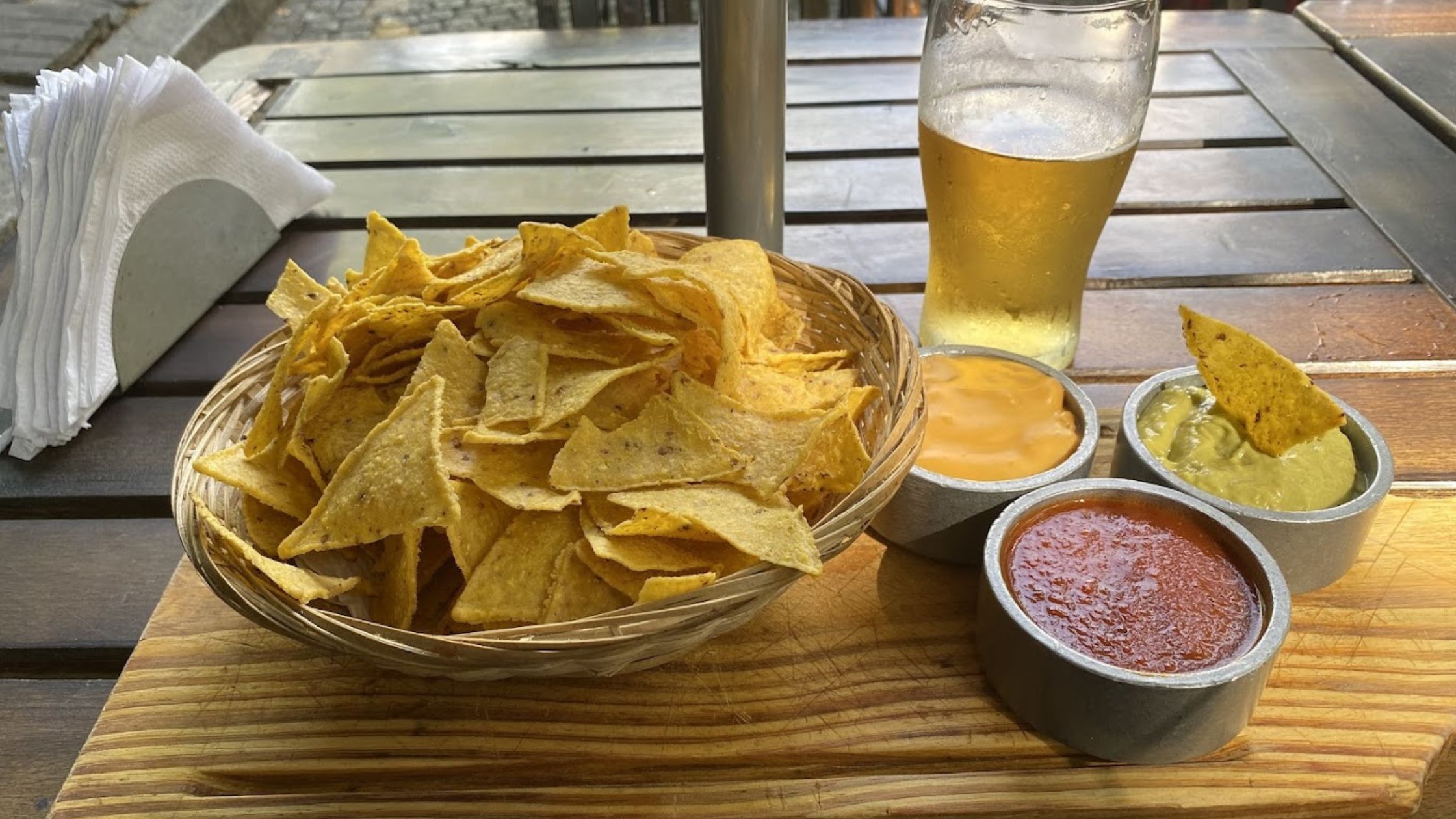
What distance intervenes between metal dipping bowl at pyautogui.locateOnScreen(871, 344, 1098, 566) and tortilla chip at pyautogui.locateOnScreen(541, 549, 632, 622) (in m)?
0.28

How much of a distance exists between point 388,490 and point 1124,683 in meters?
0.56

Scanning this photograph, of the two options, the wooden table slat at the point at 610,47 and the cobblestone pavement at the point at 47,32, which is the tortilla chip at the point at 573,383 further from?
the cobblestone pavement at the point at 47,32

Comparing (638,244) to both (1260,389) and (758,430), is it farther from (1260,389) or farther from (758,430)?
(1260,389)

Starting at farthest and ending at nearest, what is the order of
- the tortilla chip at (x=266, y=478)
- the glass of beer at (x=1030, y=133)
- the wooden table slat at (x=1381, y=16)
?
the wooden table slat at (x=1381, y=16), the glass of beer at (x=1030, y=133), the tortilla chip at (x=266, y=478)

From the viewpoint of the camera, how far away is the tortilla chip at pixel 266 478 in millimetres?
888

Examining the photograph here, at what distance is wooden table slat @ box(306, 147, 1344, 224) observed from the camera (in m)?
1.62

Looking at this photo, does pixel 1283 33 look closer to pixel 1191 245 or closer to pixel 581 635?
pixel 1191 245

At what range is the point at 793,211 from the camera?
1.62 meters

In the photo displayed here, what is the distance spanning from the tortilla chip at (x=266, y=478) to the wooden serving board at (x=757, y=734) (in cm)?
13

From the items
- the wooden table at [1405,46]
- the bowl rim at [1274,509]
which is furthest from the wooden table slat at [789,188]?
the bowl rim at [1274,509]

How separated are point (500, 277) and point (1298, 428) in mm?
739

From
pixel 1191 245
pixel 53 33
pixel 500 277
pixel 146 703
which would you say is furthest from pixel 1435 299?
pixel 53 33

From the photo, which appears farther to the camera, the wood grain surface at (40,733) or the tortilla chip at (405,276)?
the tortilla chip at (405,276)

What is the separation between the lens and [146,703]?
93 cm
